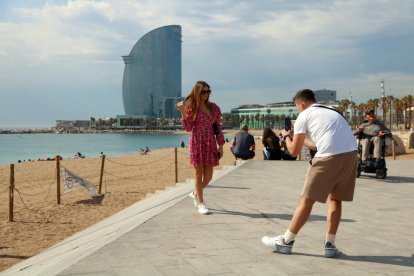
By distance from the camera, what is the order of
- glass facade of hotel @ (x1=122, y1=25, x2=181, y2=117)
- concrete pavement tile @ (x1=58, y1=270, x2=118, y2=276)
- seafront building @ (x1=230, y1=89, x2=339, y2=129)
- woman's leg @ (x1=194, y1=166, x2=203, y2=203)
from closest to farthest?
concrete pavement tile @ (x1=58, y1=270, x2=118, y2=276)
woman's leg @ (x1=194, y1=166, x2=203, y2=203)
seafront building @ (x1=230, y1=89, x2=339, y2=129)
glass facade of hotel @ (x1=122, y1=25, x2=181, y2=117)

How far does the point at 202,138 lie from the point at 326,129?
6.99 ft

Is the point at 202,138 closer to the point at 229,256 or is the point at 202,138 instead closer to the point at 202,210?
the point at 202,210

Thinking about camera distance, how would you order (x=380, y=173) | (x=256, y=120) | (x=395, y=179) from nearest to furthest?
(x=380, y=173) → (x=395, y=179) → (x=256, y=120)

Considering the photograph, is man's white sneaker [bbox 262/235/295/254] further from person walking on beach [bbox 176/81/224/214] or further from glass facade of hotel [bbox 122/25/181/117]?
glass facade of hotel [bbox 122/25/181/117]

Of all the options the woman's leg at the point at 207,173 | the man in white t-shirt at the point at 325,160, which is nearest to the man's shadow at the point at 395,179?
the woman's leg at the point at 207,173

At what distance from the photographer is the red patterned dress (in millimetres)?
5102

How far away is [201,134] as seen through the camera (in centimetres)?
515

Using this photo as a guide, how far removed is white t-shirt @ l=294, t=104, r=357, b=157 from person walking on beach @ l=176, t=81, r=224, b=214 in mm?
1885

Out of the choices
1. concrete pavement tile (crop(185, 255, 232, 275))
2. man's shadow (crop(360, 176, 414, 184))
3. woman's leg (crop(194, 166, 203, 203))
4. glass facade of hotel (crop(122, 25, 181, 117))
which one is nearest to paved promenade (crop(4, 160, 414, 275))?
concrete pavement tile (crop(185, 255, 232, 275))

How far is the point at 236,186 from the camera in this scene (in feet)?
24.1

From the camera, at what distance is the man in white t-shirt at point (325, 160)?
3.23 meters

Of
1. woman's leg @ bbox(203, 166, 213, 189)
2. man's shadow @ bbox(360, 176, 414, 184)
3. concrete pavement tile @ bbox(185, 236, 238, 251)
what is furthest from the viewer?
man's shadow @ bbox(360, 176, 414, 184)

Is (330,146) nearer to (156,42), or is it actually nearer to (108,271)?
(108,271)

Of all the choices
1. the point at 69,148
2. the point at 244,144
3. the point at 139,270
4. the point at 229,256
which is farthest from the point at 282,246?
the point at 69,148
